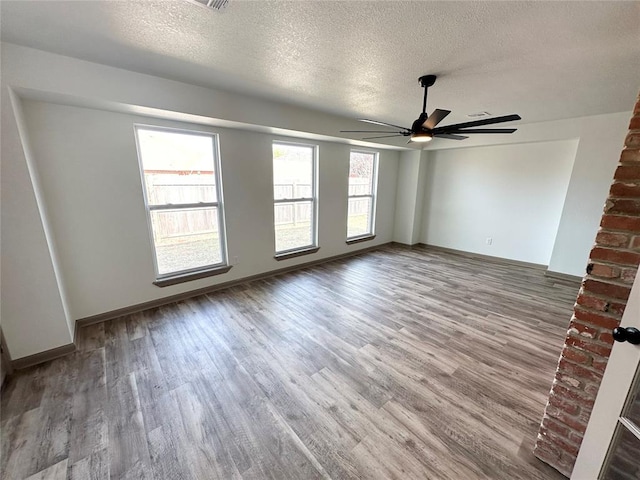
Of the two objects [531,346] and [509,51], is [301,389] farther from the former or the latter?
[509,51]

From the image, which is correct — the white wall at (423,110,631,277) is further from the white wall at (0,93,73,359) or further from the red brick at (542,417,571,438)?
the white wall at (0,93,73,359)

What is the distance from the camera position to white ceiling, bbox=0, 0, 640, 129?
147cm

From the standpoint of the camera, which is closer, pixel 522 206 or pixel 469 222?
pixel 522 206

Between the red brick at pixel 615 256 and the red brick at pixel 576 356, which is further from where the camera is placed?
the red brick at pixel 576 356

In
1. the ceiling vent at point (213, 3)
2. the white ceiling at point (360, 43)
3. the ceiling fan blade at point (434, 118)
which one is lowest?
the ceiling fan blade at point (434, 118)

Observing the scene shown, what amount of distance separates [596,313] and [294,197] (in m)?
3.78

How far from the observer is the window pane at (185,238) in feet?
10.4

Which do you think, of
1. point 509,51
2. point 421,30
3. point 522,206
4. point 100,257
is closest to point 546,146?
point 522,206

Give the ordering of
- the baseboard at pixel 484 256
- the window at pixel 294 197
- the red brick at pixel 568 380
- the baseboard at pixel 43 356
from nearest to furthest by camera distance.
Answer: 1. the red brick at pixel 568 380
2. the baseboard at pixel 43 356
3. the window at pixel 294 197
4. the baseboard at pixel 484 256

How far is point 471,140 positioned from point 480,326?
3.66 metres

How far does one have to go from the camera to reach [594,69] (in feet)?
7.10

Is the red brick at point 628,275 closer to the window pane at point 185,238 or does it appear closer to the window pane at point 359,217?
the window pane at point 185,238

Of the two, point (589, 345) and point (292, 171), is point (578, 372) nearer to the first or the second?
point (589, 345)

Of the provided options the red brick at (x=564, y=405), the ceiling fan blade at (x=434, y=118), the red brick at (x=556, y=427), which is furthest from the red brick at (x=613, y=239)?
the ceiling fan blade at (x=434, y=118)
